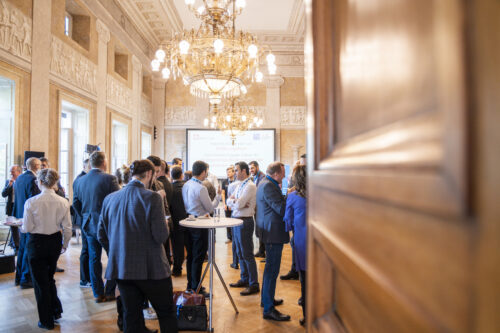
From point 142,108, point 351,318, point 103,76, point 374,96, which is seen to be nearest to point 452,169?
point 374,96

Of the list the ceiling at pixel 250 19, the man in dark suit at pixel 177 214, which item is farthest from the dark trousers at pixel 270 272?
the ceiling at pixel 250 19

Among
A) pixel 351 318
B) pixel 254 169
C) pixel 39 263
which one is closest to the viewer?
pixel 351 318

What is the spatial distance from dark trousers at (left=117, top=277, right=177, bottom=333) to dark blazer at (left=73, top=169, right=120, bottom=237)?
1730 mm

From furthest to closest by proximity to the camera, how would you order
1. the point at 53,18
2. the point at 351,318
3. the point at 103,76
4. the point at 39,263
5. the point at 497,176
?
the point at 103,76, the point at 53,18, the point at 39,263, the point at 351,318, the point at 497,176

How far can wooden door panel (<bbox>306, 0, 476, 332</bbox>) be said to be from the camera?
0.76 ft

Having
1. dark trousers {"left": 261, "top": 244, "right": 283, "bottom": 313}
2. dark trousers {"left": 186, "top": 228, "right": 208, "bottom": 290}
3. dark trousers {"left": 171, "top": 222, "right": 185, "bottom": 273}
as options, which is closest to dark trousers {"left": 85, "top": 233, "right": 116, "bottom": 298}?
dark trousers {"left": 186, "top": 228, "right": 208, "bottom": 290}

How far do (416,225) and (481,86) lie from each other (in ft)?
0.44

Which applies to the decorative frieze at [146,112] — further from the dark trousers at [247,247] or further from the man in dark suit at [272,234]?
the man in dark suit at [272,234]

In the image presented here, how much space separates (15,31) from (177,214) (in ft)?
14.8

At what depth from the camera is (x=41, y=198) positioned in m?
3.19

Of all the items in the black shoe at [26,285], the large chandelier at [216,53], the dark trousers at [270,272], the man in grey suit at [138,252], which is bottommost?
the black shoe at [26,285]

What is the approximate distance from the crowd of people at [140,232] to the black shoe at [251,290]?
12mm

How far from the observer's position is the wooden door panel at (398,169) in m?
0.23

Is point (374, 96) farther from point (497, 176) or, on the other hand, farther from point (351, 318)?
point (351, 318)
